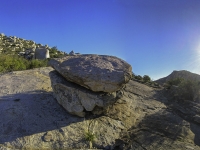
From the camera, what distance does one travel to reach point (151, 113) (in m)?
10.7

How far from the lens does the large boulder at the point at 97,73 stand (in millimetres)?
8734

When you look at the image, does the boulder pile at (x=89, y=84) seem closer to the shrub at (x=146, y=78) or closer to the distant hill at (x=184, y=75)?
the shrub at (x=146, y=78)

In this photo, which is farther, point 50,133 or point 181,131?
point 181,131

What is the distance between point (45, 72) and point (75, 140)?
237 inches

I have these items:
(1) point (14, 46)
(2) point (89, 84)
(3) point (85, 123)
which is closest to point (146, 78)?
(2) point (89, 84)

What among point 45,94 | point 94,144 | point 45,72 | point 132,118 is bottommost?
point 94,144

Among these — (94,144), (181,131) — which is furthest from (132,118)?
(94,144)

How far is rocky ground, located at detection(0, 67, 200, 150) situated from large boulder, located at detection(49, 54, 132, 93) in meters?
1.20

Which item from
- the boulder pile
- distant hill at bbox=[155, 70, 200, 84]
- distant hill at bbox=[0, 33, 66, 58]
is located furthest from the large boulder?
distant hill at bbox=[0, 33, 66, 58]

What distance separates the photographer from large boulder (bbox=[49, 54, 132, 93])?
873 cm

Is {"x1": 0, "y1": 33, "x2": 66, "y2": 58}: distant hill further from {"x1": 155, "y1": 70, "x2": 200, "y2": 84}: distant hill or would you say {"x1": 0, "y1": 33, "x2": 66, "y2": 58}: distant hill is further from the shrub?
{"x1": 155, "y1": 70, "x2": 200, "y2": 84}: distant hill

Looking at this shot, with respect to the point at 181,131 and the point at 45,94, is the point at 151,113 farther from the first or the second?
the point at 45,94

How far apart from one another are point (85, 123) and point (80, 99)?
0.88 meters

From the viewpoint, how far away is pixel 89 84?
876 cm
